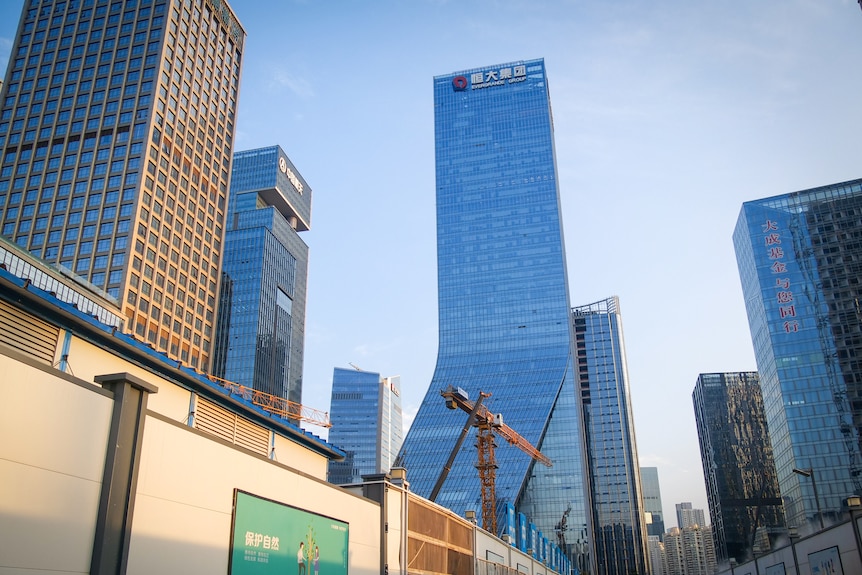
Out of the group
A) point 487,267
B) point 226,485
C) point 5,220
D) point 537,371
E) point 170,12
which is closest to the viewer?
point 226,485

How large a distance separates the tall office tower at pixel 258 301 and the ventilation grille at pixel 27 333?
154m

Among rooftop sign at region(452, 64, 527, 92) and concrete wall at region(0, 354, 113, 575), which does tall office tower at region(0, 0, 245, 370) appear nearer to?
rooftop sign at region(452, 64, 527, 92)

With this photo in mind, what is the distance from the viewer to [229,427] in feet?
92.9

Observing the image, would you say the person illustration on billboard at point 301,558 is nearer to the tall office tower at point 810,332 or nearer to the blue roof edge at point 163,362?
the blue roof edge at point 163,362

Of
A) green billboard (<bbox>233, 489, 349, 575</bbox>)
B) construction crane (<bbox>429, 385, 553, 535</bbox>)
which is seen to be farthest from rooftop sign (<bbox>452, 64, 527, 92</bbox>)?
green billboard (<bbox>233, 489, 349, 575</bbox>)

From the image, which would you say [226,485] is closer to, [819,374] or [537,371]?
[819,374]

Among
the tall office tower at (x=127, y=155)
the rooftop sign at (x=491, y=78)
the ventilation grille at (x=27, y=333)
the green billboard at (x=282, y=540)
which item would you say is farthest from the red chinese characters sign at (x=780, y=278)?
the ventilation grille at (x=27, y=333)

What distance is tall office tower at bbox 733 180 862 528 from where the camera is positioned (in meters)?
122

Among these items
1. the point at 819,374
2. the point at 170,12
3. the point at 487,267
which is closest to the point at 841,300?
the point at 819,374

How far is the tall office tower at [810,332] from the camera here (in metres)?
122

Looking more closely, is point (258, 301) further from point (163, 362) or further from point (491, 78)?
point (163, 362)

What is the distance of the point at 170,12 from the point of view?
404ft

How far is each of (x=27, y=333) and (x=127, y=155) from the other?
101 meters

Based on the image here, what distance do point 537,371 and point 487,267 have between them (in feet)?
98.6
